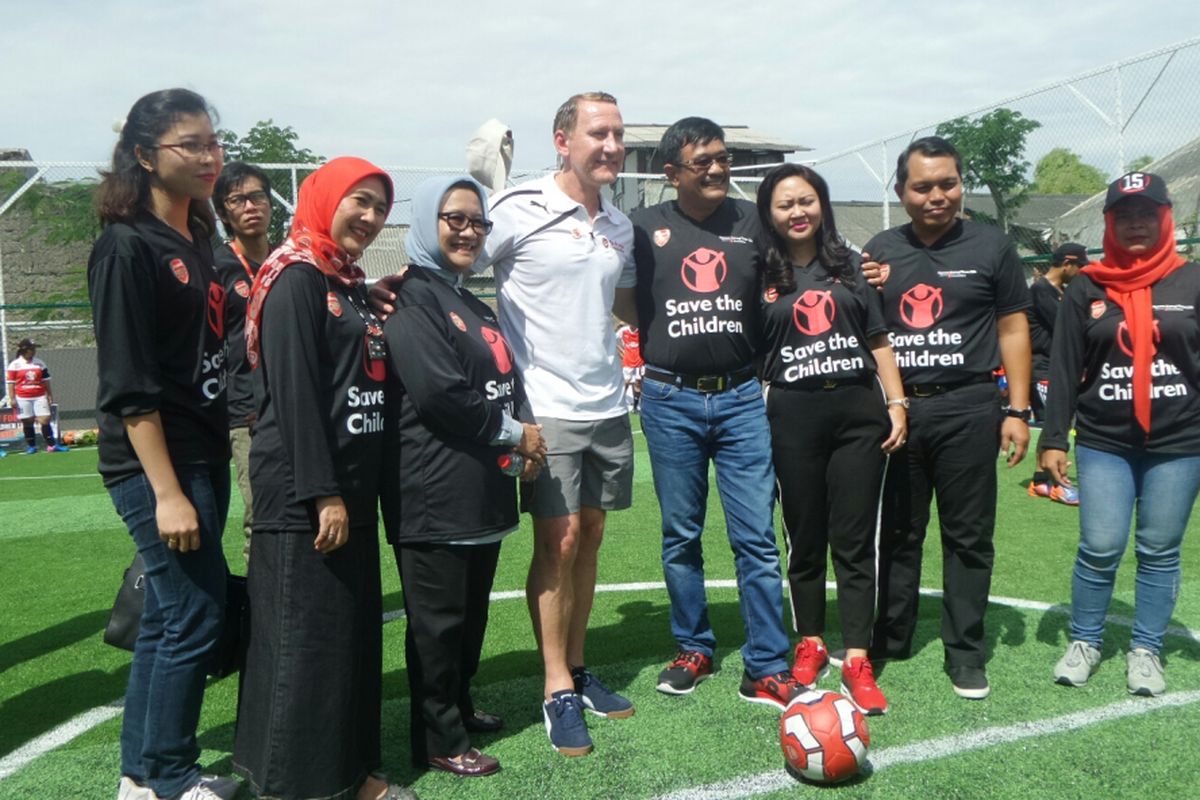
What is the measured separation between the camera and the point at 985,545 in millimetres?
4387

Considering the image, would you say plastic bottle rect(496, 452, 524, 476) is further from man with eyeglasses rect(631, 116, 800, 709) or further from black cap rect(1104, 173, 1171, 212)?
black cap rect(1104, 173, 1171, 212)

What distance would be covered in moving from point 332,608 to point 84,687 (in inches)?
95.0

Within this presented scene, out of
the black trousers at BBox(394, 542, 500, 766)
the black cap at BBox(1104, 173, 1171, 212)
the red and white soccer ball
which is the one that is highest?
the black cap at BBox(1104, 173, 1171, 212)

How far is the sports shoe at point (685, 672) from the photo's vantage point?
429 centimetres

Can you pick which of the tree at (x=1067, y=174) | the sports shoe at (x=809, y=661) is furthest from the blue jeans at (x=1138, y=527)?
the tree at (x=1067, y=174)

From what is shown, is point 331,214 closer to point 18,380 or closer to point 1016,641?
point 1016,641

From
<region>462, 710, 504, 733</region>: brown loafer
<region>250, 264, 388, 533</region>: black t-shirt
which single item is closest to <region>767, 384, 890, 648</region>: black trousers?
<region>462, 710, 504, 733</region>: brown loafer

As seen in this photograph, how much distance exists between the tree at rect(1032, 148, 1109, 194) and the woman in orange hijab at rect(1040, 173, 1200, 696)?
7.96 meters

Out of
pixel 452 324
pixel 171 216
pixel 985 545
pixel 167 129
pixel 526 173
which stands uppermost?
pixel 526 173

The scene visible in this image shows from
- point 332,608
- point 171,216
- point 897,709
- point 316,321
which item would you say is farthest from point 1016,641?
point 171,216

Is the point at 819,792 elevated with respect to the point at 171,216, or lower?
lower

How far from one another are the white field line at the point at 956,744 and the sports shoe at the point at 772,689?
489 millimetres

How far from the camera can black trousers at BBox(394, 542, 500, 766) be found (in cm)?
344

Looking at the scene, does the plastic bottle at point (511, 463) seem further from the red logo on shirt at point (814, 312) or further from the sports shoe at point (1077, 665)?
the sports shoe at point (1077, 665)
